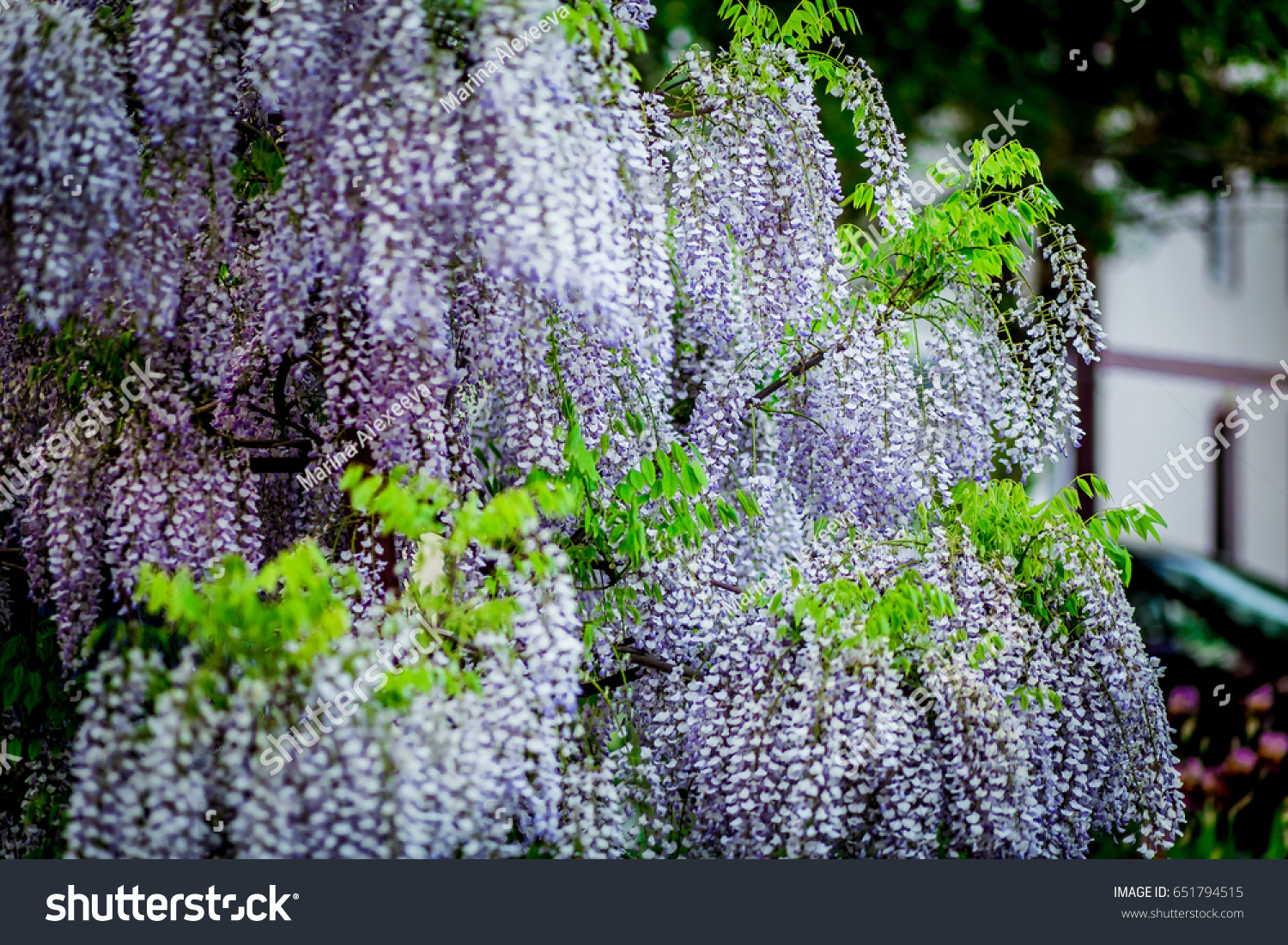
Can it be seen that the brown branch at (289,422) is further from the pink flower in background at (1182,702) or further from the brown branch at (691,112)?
the pink flower in background at (1182,702)

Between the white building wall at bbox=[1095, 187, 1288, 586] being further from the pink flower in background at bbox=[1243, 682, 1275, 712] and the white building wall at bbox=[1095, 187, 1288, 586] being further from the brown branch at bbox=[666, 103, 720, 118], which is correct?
the brown branch at bbox=[666, 103, 720, 118]

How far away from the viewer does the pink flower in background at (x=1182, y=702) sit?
4.55 meters

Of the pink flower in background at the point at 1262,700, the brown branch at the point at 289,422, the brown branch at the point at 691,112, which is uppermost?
the brown branch at the point at 691,112

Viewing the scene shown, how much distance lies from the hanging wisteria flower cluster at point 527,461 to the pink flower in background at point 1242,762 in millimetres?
1186

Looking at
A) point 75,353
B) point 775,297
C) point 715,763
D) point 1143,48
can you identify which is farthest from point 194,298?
point 1143,48

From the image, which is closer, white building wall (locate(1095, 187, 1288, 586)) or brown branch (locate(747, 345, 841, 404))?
brown branch (locate(747, 345, 841, 404))

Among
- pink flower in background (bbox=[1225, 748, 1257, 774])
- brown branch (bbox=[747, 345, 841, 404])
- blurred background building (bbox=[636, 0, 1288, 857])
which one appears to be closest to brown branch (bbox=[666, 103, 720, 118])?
brown branch (bbox=[747, 345, 841, 404])

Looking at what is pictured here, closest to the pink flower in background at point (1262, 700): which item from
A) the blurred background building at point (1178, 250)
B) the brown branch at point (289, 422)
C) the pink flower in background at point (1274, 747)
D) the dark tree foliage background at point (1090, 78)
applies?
the blurred background building at point (1178, 250)

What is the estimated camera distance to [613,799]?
2.62m

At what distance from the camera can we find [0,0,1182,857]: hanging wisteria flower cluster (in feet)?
7.35

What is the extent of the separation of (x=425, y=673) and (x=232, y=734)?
0.38 metres

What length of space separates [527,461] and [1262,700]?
3255 millimetres

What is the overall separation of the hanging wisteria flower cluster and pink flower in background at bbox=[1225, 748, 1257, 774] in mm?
1186

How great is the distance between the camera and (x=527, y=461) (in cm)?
266
